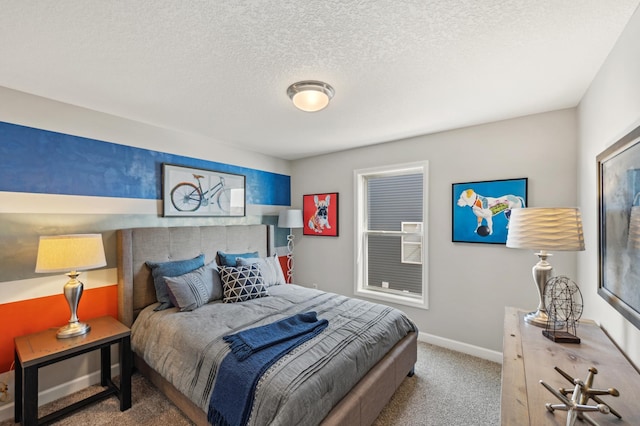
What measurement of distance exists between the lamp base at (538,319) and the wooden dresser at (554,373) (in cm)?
5

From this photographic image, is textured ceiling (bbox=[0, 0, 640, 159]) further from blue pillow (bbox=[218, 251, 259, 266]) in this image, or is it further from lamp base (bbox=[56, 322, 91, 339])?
lamp base (bbox=[56, 322, 91, 339])

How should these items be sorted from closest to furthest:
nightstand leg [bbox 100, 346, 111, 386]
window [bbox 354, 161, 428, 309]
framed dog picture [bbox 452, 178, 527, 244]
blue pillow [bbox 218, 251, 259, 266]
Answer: nightstand leg [bbox 100, 346, 111, 386], framed dog picture [bbox 452, 178, 527, 244], blue pillow [bbox 218, 251, 259, 266], window [bbox 354, 161, 428, 309]

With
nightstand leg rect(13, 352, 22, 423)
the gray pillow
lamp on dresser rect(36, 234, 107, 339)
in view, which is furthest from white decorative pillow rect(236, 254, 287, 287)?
nightstand leg rect(13, 352, 22, 423)

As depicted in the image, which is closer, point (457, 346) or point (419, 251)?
point (457, 346)

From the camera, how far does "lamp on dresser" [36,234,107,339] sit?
189cm

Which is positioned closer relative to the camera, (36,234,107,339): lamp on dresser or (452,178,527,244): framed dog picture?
(36,234,107,339): lamp on dresser

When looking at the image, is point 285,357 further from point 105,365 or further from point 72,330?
point 105,365

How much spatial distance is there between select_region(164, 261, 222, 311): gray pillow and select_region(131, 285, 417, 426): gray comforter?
87mm

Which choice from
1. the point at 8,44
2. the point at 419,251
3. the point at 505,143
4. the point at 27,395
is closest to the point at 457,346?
the point at 419,251

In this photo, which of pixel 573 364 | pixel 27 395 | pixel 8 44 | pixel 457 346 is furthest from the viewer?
pixel 457 346

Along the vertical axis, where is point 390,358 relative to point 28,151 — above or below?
below

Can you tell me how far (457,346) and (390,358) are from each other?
1299mm

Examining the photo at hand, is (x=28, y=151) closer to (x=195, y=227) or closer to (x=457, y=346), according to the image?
(x=195, y=227)

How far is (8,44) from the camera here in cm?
153
